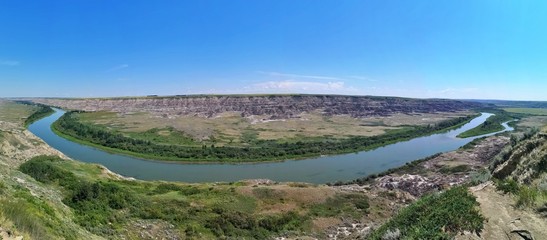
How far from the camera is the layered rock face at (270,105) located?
141m

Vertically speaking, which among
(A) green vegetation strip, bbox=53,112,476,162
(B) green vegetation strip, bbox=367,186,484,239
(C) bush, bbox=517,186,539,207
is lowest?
(A) green vegetation strip, bbox=53,112,476,162

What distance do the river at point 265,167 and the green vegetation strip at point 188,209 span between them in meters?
19.0

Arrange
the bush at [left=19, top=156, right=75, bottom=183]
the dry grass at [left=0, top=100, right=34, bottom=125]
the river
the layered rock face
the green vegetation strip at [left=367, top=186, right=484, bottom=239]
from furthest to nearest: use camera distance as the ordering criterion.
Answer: the layered rock face
the dry grass at [left=0, top=100, right=34, bottom=125]
the river
the bush at [left=19, top=156, right=75, bottom=183]
the green vegetation strip at [left=367, top=186, right=484, bottom=239]

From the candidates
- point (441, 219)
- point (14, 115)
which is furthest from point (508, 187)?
point (14, 115)

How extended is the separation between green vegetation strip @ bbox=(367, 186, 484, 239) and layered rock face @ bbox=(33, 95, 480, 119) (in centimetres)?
11826

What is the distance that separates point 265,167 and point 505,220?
152 feet

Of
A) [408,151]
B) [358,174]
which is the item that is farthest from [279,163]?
[408,151]

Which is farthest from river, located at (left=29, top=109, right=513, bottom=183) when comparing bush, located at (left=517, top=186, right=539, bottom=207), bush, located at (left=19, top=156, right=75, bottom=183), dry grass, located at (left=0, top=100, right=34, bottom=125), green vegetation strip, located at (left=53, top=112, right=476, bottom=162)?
dry grass, located at (left=0, top=100, right=34, bottom=125)

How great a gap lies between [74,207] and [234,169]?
34661 millimetres

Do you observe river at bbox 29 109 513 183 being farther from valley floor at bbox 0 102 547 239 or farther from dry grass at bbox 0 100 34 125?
dry grass at bbox 0 100 34 125

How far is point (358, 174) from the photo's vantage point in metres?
48.4

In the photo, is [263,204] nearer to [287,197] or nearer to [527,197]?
[287,197]

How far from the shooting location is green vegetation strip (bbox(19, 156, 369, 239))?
1834 cm

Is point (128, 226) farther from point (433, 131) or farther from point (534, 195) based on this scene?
point (433, 131)
